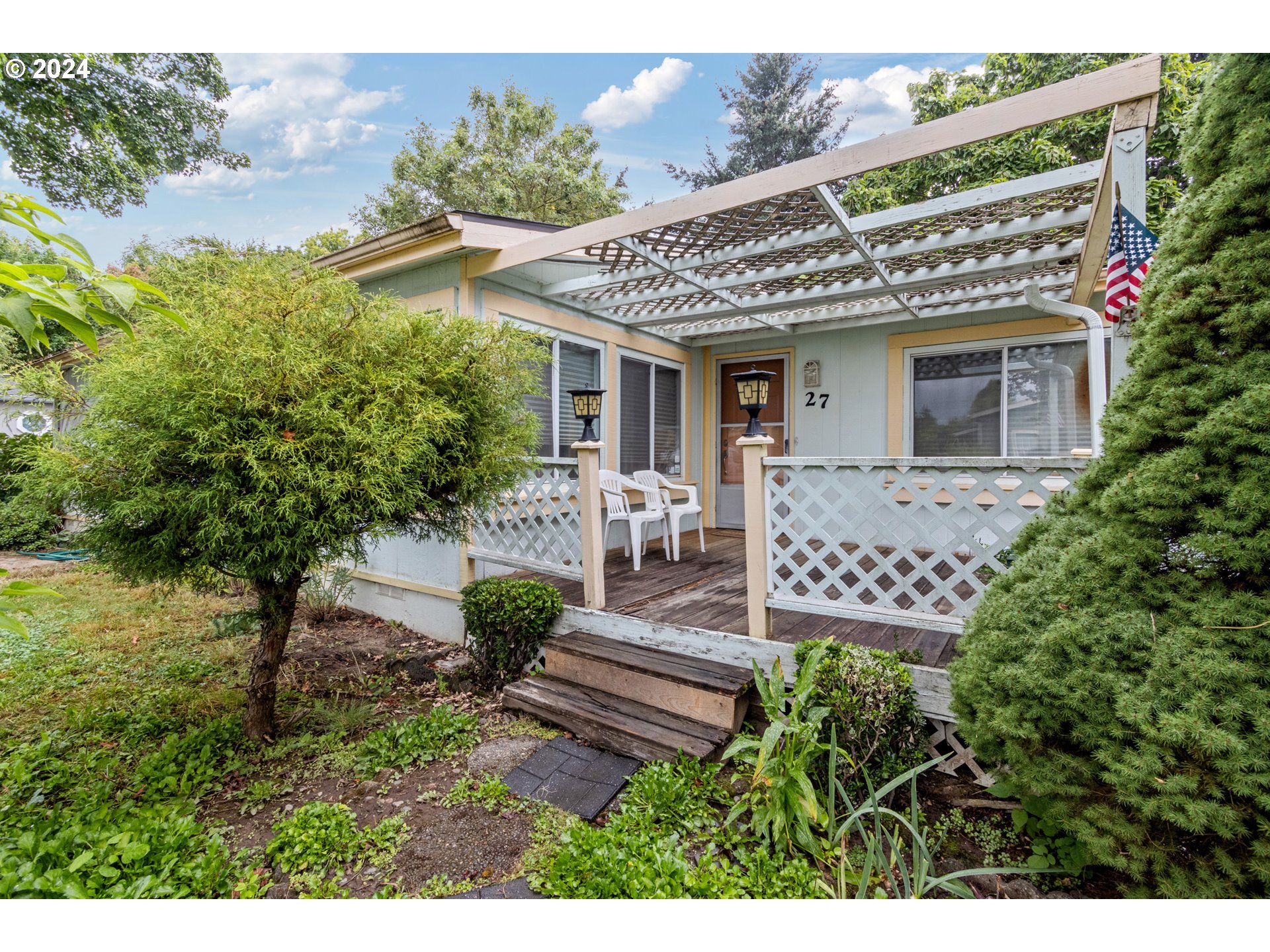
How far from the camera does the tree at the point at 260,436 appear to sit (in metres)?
2.28

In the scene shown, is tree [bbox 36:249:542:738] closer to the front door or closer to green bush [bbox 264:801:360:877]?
green bush [bbox 264:801:360:877]

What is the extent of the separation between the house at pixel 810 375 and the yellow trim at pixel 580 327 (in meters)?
0.03

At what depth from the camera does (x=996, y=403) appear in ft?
18.3

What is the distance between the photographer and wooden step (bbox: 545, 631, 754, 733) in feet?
9.11

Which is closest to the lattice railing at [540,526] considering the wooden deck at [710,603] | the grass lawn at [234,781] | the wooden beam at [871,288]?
the wooden deck at [710,603]

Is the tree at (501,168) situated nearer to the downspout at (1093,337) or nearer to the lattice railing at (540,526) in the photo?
the lattice railing at (540,526)

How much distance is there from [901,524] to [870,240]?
2.39 meters

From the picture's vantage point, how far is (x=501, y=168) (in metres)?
15.1

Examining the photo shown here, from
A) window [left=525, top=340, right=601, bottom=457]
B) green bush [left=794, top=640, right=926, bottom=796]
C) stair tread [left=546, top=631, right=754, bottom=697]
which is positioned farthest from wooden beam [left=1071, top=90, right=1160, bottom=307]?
window [left=525, top=340, right=601, bottom=457]

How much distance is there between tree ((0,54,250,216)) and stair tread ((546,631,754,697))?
23.4 ft
